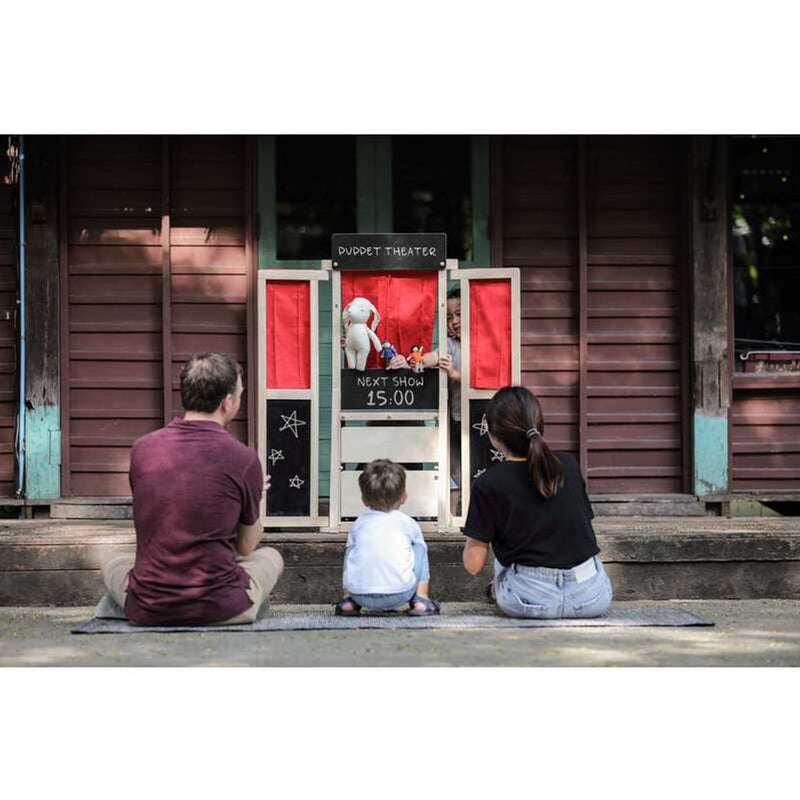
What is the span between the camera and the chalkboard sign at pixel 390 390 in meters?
7.33

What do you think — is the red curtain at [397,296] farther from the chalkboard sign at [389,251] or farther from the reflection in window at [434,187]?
the reflection in window at [434,187]

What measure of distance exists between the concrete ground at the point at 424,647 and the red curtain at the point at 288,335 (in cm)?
195

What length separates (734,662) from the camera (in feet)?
16.1

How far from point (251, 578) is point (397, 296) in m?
2.13

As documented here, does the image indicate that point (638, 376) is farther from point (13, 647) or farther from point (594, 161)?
point (13, 647)

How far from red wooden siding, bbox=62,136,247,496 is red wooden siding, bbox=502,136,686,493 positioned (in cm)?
197

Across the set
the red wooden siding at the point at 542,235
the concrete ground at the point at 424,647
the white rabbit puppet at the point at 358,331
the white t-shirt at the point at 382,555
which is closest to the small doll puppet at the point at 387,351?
the white rabbit puppet at the point at 358,331

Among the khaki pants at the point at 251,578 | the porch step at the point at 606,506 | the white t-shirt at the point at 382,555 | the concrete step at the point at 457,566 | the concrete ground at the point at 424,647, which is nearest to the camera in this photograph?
the concrete ground at the point at 424,647

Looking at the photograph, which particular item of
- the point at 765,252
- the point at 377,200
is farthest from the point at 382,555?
the point at 765,252

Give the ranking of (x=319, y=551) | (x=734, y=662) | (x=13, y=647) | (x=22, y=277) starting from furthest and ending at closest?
1. (x=22, y=277)
2. (x=319, y=551)
3. (x=13, y=647)
4. (x=734, y=662)

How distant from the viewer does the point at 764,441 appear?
8930 millimetres

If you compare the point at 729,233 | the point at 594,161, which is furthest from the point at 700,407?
the point at 594,161

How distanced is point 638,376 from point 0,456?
4346 mm

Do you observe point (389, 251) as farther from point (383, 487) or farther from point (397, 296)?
point (383, 487)
